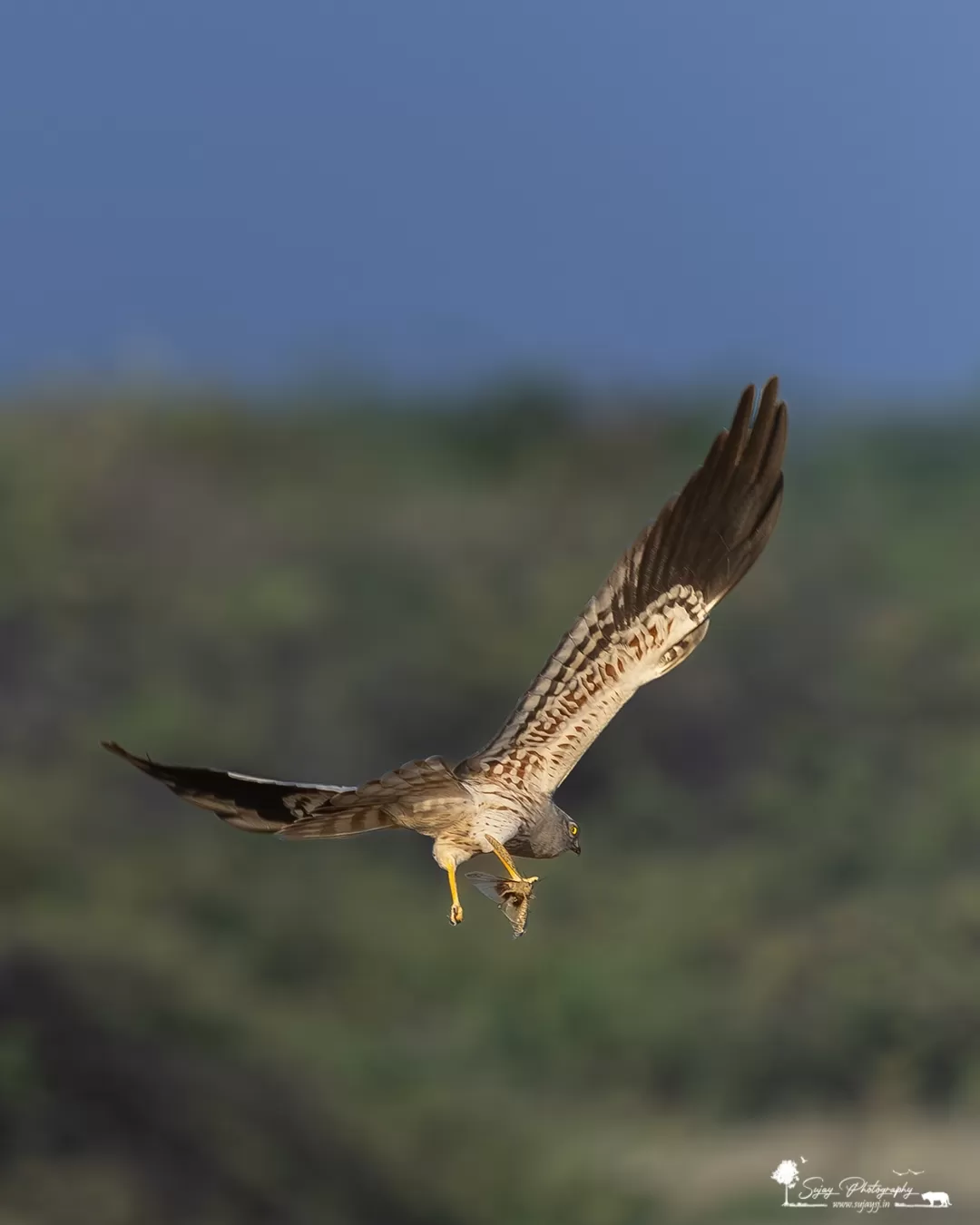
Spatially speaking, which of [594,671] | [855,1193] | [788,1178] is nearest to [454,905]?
[594,671]

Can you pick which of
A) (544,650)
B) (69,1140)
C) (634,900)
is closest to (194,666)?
(544,650)

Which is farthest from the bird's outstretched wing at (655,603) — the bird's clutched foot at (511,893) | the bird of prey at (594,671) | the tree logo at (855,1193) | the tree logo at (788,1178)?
the tree logo at (788,1178)

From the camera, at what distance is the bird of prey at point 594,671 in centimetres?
587

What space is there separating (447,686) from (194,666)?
16.8ft

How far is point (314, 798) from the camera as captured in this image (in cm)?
603

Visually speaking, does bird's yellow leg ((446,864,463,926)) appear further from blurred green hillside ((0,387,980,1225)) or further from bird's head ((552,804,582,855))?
A: blurred green hillside ((0,387,980,1225))

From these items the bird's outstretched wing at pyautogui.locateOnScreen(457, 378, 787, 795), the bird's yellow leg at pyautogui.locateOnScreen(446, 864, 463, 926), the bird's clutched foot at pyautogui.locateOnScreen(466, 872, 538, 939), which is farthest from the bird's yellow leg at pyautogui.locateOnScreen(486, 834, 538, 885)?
the bird's outstretched wing at pyautogui.locateOnScreen(457, 378, 787, 795)

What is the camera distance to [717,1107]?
24.9m

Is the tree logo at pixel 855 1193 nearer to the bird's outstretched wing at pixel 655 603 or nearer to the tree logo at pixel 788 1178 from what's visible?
the tree logo at pixel 788 1178

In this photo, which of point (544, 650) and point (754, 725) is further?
point (754, 725)

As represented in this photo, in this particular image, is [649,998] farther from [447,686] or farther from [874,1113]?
[447,686]

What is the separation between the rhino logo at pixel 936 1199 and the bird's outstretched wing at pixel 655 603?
15713 mm

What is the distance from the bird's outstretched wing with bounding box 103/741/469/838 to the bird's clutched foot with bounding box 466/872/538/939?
0.28 meters

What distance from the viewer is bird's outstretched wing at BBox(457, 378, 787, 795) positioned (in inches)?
244
